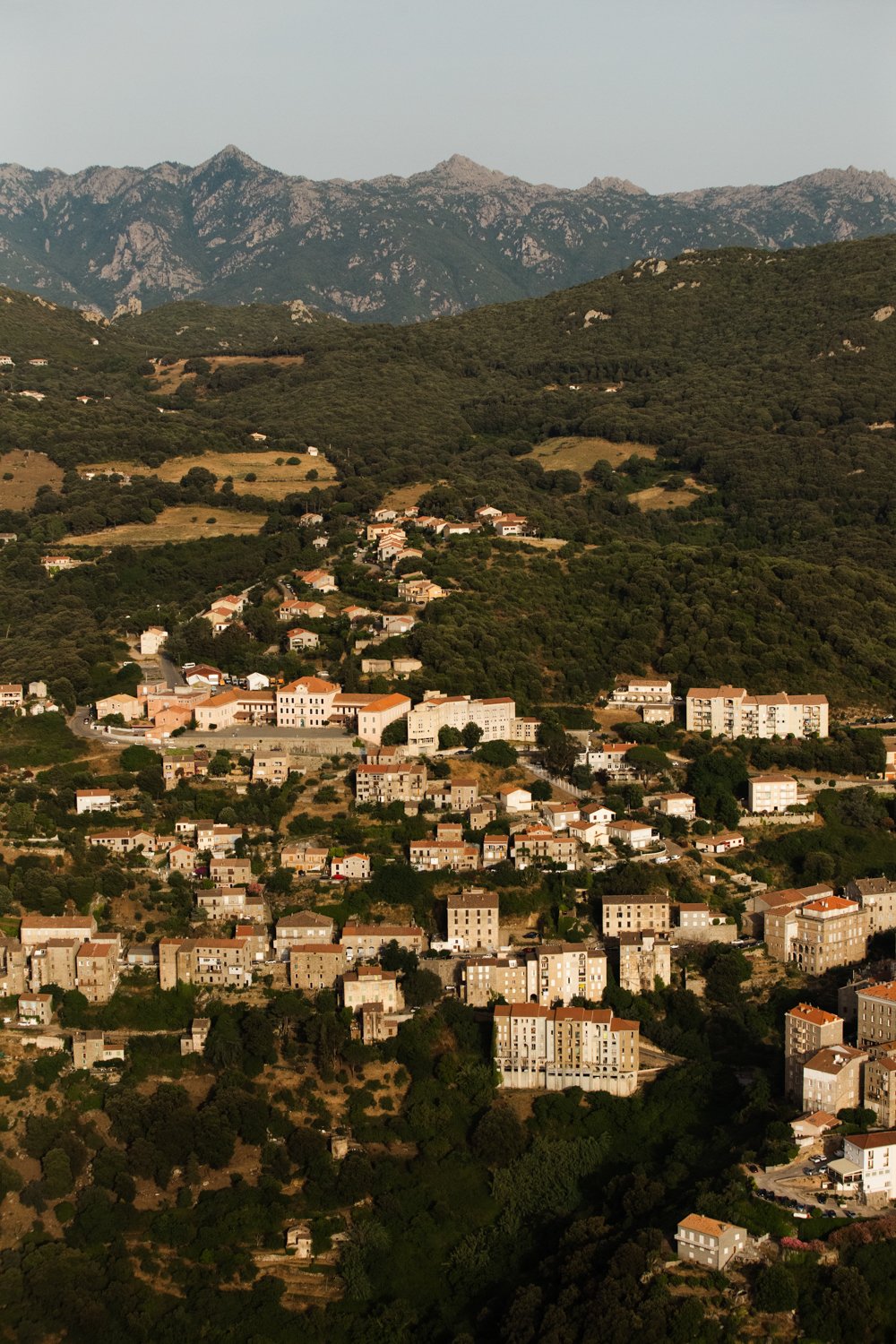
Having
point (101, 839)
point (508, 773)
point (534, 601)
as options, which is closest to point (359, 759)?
point (508, 773)

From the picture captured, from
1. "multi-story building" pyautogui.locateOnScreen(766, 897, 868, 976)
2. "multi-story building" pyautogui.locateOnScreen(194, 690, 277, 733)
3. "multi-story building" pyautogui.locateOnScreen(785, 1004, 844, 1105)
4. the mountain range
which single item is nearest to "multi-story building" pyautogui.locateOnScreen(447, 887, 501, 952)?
"multi-story building" pyautogui.locateOnScreen(766, 897, 868, 976)

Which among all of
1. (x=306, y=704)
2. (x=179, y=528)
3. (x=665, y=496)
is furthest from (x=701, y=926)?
(x=665, y=496)

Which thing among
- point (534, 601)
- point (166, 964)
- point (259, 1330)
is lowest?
point (259, 1330)

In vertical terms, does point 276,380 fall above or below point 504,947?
above

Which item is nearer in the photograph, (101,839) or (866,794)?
(101,839)

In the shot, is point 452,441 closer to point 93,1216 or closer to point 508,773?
point 508,773
